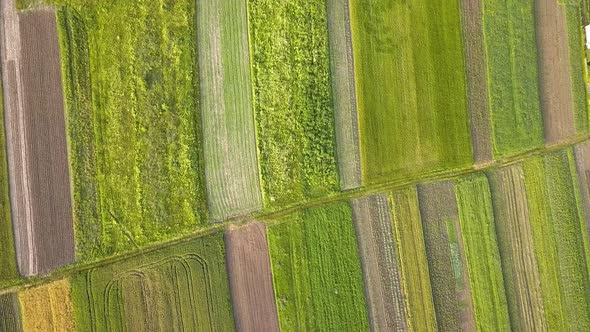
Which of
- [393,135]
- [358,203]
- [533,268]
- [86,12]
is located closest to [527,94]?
[393,135]

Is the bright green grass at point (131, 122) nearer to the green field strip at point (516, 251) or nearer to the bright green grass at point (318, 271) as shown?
the bright green grass at point (318, 271)

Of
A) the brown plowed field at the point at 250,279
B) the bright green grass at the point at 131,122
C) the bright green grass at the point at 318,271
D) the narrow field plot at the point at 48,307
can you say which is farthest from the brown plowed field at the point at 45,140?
the bright green grass at the point at 318,271

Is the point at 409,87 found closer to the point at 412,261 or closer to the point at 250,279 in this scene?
the point at 412,261

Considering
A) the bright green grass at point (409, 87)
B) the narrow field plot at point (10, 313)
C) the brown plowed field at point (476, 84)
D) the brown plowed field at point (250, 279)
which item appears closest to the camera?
the narrow field plot at point (10, 313)

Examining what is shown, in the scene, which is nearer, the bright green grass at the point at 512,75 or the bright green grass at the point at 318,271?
the bright green grass at the point at 318,271

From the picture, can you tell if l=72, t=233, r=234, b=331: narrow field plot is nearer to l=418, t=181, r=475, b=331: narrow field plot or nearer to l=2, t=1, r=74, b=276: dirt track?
l=2, t=1, r=74, b=276: dirt track

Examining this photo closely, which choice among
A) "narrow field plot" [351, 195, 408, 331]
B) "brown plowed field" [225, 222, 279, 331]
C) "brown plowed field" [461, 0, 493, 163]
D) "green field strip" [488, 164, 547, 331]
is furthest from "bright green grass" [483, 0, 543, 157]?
"brown plowed field" [225, 222, 279, 331]

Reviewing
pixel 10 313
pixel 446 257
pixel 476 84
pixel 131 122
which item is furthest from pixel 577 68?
pixel 10 313
